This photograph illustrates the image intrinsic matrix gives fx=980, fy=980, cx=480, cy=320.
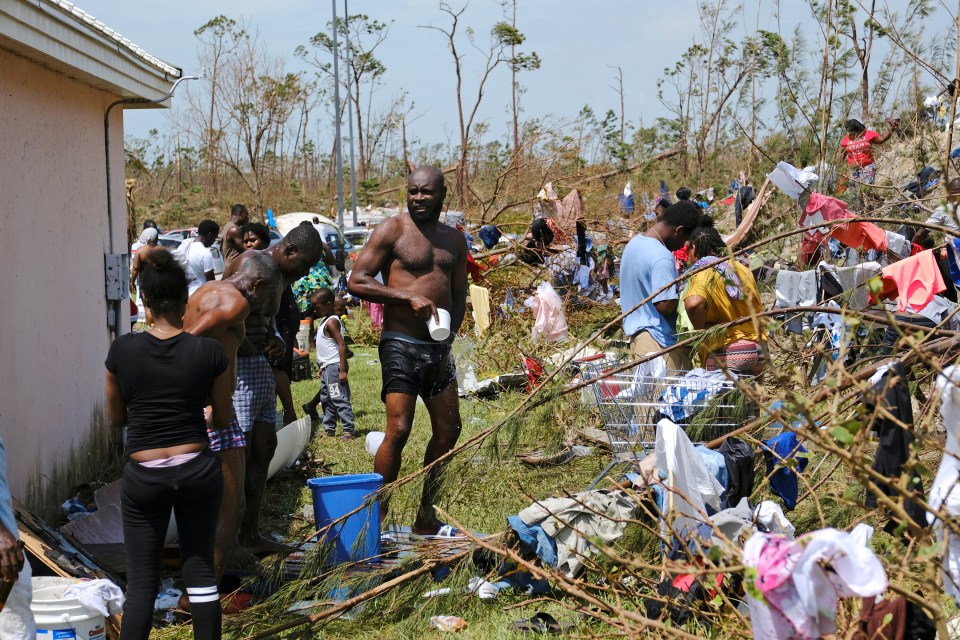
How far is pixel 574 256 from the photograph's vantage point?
37.3 ft

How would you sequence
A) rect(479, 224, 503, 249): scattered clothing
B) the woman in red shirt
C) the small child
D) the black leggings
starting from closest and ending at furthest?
the black leggings, the small child, the woman in red shirt, rect(479, 224, 503, 249): scattered clothing

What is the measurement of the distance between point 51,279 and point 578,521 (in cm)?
379

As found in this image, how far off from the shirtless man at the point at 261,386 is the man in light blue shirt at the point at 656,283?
182 cm

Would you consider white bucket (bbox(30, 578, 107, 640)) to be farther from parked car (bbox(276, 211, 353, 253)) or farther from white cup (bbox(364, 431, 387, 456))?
parked car (bbox(276, 211, 353, 253))

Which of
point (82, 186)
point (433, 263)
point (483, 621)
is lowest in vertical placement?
point (483, 621)

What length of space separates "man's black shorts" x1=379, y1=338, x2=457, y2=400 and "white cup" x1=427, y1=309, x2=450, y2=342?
120 mm

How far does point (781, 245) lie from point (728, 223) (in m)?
7.03

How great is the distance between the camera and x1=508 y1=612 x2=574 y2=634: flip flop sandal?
158 inches

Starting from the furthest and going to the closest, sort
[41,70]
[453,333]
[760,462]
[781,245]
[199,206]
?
[199,206]
[781,245]
[41,70]
[453,333]
[760,462]

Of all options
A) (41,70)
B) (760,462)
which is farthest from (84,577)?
(41,70)

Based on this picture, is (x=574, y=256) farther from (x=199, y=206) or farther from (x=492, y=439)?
(x=199, y=206)

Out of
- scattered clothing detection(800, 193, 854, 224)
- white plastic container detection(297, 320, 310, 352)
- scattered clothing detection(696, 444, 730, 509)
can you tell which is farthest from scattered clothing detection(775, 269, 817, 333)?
white plastic container detection(297, 320, 310, 352)

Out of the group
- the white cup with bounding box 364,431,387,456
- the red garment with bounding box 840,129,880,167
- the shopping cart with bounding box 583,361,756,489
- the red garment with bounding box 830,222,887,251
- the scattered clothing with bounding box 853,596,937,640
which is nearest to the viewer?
the scattered clothing with bounding box 853,596,937,640

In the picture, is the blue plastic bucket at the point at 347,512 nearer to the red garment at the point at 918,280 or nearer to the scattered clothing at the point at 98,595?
the scattered clothing at the point at 98,595
